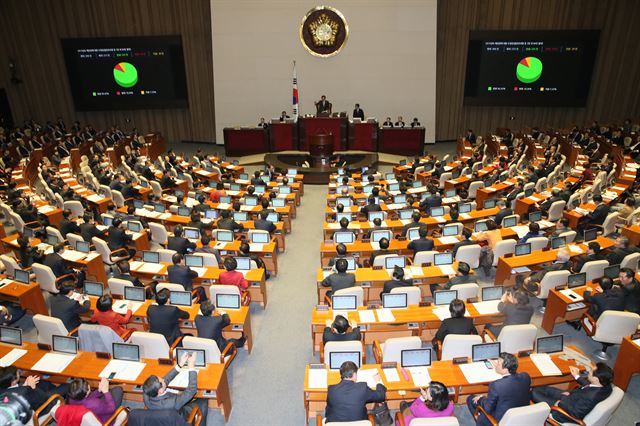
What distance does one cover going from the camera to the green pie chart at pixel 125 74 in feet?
76.4

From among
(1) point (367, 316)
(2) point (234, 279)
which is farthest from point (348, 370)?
(2) point (234, 279)

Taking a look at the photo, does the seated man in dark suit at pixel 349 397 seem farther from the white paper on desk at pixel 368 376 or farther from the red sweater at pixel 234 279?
the red sweater at pixel 234 279

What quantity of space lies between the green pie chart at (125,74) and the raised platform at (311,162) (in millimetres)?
8812

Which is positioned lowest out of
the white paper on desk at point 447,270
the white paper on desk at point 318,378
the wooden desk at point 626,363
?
the wooden desk at point 626,363

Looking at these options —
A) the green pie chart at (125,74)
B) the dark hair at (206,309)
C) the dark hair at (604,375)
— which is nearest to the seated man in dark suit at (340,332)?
the dark hair at (206,309)

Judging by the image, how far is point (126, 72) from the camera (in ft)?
76.7

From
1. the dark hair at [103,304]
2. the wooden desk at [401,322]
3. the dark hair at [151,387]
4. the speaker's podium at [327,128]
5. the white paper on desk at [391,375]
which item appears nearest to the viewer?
the dark hair at [151,387]

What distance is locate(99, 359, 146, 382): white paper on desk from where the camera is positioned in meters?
5.85

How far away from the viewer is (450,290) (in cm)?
739

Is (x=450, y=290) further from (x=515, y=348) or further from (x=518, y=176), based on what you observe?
(x=518, y=176)

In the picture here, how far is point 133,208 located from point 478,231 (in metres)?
8.58

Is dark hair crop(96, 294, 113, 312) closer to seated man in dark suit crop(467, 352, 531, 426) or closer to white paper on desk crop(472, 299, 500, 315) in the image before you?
seated man in dark suit crop(467, 352, 531, 426)

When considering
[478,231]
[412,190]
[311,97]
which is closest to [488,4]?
[311,97]

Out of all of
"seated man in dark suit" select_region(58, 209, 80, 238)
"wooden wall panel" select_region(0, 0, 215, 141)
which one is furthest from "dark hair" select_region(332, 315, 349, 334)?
"wooden wall panel" select_region(0, 0, 215, 141)
